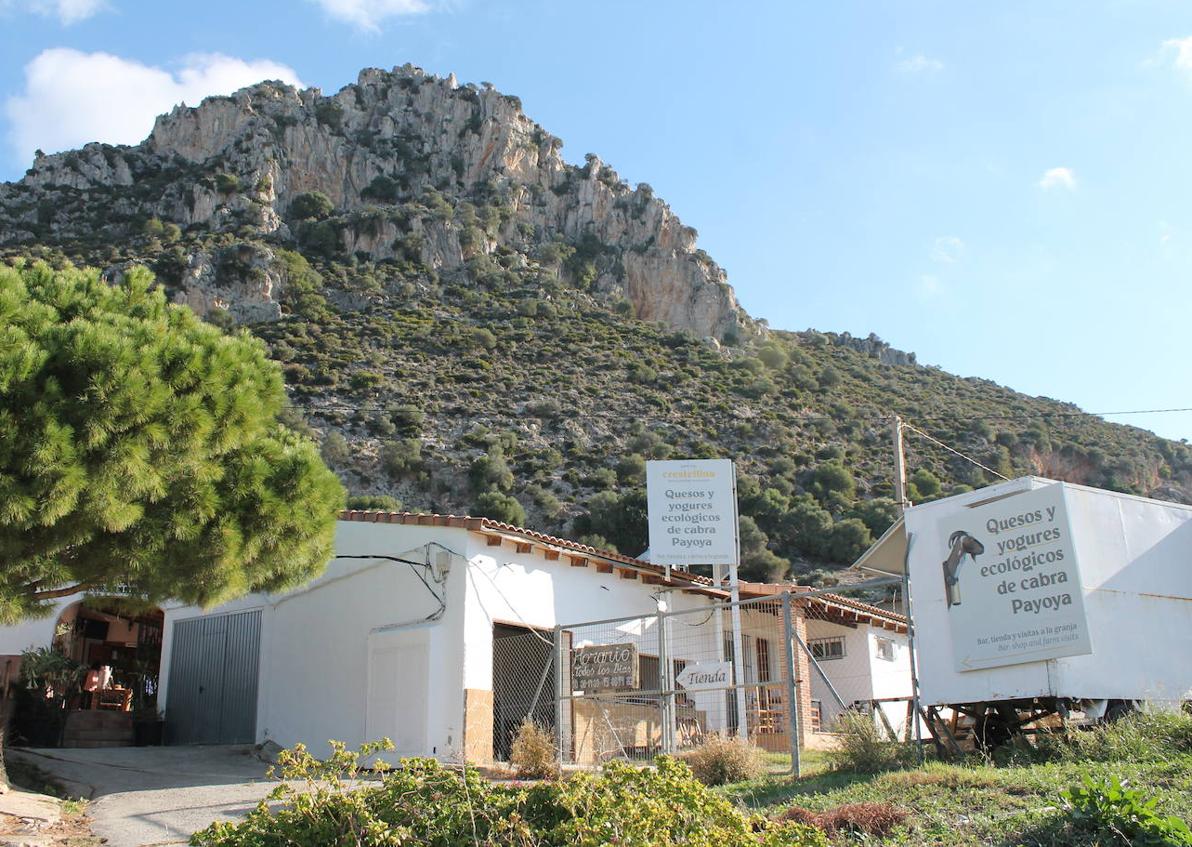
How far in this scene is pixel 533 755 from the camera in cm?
1277

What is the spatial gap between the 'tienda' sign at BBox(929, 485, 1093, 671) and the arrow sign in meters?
3.75

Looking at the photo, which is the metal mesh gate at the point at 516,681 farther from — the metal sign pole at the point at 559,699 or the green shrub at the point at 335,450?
the green shrub at the point at 335,450

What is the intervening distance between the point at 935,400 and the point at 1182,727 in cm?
5063

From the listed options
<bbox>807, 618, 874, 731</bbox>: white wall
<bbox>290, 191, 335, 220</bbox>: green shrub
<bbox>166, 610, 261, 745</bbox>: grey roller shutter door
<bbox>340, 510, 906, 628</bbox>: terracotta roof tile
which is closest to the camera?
<bbox>340, 510, 906, 628</bbox>: terracotta roof tile

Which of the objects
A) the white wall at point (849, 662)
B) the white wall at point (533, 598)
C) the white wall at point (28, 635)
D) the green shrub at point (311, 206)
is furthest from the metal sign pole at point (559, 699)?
the green shrub at point (311, 206)

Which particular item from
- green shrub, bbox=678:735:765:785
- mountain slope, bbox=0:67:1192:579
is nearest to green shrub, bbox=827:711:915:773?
green shrub, bbox=678:735:765:785

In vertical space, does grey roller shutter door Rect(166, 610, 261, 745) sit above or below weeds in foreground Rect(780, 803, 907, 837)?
above

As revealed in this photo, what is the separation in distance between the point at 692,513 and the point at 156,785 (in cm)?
973

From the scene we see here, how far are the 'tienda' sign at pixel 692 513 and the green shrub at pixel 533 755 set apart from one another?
5618 mm

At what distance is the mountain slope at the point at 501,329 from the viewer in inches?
1686

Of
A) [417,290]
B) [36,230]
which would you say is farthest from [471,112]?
[36,230]

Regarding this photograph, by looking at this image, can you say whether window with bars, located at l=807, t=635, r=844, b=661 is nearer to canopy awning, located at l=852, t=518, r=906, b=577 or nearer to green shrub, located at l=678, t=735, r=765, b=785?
canopy awning, located at l=852, t=518, r=906, b=577

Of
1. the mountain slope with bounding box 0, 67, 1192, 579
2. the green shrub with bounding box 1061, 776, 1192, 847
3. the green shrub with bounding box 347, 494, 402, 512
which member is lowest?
the green shrub with bounding box 1061, 776, 1192, 847

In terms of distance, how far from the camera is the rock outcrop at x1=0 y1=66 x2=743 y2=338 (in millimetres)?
60438
